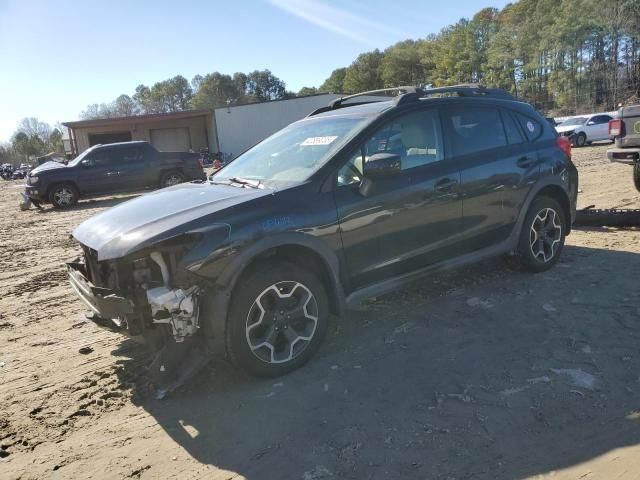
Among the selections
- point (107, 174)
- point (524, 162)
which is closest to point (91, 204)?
point (107, 174)

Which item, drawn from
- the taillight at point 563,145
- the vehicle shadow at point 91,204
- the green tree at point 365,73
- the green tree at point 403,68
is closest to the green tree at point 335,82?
the green tree at point 365,73

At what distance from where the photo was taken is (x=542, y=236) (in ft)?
17.7

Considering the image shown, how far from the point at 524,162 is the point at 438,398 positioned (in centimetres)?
290

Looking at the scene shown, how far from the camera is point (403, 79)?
9162cm

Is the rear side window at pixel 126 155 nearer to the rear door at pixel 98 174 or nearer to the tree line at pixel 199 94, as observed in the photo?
the rear door at pixel 98 174

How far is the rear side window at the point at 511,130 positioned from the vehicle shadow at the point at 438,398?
162 centimetres

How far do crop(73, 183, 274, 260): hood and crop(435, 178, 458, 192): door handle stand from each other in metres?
1.53

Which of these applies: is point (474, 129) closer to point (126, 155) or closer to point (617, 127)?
point (617, 127)

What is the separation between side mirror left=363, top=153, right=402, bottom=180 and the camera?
3.88 meters

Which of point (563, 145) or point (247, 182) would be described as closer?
point (247, 182)

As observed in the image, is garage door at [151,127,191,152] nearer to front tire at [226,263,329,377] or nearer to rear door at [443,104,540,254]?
rear door at [443,104,540,254]

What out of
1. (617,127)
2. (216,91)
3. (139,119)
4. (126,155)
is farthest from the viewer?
(216,91)

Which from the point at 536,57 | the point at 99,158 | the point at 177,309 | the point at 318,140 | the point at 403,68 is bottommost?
the point at 177,309

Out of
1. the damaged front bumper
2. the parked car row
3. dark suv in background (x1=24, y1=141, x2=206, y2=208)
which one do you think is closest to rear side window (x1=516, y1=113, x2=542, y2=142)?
the damaged front bumper
